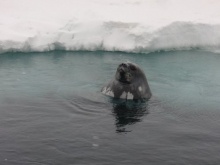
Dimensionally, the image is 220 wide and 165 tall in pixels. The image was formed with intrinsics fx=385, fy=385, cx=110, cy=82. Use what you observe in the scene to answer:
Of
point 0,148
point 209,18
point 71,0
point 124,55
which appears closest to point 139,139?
point 0,148

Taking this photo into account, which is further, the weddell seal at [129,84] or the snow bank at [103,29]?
the snow bank at [103,29]

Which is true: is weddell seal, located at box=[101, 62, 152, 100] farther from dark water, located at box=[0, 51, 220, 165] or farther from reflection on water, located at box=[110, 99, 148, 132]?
dark water, located at box=[0, 51, 220, 165]

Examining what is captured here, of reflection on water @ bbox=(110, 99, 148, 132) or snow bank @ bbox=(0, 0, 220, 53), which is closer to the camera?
reflection on water @ bbox=(110, 99, 148, 132)

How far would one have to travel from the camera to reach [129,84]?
35.3 feet

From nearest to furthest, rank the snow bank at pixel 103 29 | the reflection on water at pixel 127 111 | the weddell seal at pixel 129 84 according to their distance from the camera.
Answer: the reflection on water at pixel 127 111 < the weddell seal at pixel 129 84 < the snow bank at pixel 103 29

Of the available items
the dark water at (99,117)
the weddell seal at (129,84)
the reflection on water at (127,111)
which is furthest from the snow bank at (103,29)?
the reflection on water at (127,111)

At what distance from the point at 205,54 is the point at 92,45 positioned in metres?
5.33

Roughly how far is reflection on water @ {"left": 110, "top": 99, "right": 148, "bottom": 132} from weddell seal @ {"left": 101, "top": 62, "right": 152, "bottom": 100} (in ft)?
0.86

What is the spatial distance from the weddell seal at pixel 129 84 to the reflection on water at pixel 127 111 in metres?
0.26

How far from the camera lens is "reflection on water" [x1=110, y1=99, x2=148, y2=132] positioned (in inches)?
345

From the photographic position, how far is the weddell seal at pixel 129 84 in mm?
10648

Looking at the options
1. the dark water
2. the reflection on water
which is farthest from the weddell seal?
the dark water

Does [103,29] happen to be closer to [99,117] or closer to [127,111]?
[127,111]

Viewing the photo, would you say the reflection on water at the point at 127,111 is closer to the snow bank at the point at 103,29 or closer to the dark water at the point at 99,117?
the dark water at the point at 99,117
